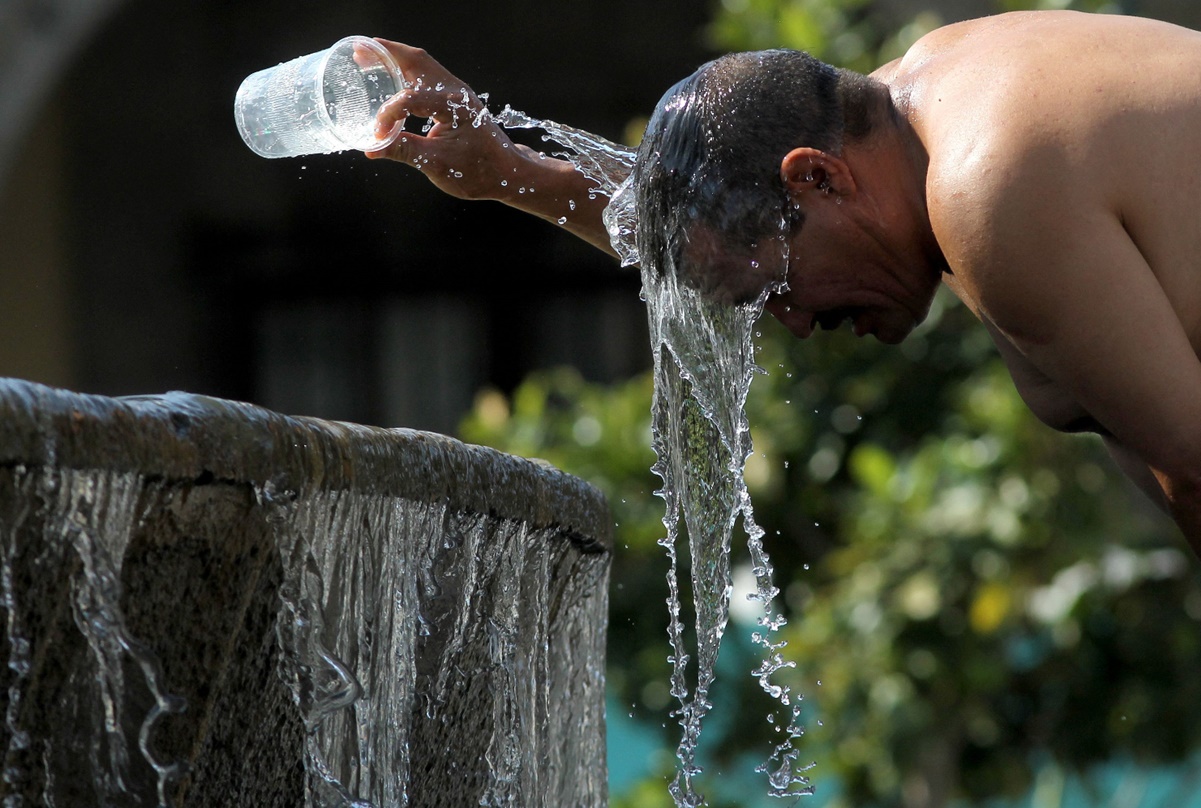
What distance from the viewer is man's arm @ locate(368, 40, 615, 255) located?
8.59ft

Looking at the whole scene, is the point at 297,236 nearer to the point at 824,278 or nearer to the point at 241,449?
the point at 824,278

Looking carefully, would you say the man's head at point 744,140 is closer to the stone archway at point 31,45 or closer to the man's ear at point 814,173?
the man's ear at point 814,173

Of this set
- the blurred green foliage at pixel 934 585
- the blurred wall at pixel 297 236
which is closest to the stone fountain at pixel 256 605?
the blurred green foliage at pixel 934 585

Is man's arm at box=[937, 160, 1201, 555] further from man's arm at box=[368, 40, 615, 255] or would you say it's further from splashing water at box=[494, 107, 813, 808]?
man's arm at box=[368, 40, 615, 255]

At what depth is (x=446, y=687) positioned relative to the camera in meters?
2.17

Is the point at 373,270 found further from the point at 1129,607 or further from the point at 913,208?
the point at 913,208

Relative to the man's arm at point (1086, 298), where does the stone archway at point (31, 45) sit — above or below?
above

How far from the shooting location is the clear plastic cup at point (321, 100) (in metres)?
2.61

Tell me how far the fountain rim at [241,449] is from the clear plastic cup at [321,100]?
766 mm

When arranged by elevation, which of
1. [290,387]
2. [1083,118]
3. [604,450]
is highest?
[290,387]

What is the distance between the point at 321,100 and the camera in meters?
2.71

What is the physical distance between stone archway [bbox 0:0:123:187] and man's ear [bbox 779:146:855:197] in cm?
484

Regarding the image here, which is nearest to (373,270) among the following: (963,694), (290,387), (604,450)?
→ (290,387)

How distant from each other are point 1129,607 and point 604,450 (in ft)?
5.23
